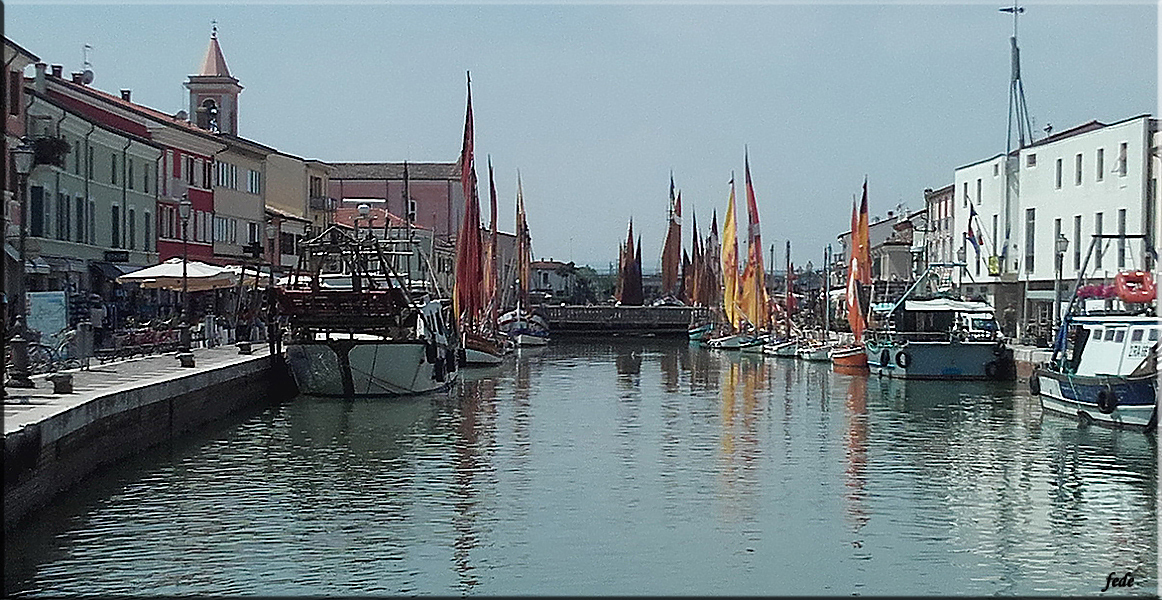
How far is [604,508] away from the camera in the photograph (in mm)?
27391

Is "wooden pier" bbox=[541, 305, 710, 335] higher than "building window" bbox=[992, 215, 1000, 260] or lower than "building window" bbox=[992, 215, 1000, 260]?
lower

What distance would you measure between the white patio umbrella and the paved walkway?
2.41m

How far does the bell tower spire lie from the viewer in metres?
91.2

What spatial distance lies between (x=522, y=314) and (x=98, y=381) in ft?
217

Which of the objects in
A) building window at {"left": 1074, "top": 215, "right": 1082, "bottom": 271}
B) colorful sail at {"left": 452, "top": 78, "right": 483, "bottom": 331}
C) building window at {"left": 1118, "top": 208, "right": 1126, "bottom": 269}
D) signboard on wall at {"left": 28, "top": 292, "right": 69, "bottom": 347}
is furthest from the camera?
building window at {"left": 1074, "top": 215, "right": 1082, "bottom": 271}

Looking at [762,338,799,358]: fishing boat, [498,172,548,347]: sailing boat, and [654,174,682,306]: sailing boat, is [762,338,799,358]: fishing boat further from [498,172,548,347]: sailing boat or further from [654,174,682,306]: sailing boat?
[654,174,682,306]: sailing boat

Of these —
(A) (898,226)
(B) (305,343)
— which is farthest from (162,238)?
(A) (898,226)

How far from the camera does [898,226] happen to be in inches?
4678

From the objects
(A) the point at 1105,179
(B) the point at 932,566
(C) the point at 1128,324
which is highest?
(A) the point at 1105,179

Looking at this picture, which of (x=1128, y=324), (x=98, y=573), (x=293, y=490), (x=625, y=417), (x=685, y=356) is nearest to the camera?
(x=98, y=573)

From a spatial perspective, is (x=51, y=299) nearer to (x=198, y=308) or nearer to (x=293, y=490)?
(x=293, y=490)

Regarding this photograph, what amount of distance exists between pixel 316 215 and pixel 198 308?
1153 inches

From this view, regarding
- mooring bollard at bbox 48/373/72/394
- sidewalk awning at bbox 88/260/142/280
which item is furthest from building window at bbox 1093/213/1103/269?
mooring bollard at bbox 48/373/72/394

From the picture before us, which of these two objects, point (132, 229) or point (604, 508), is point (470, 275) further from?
point (604, 508)
